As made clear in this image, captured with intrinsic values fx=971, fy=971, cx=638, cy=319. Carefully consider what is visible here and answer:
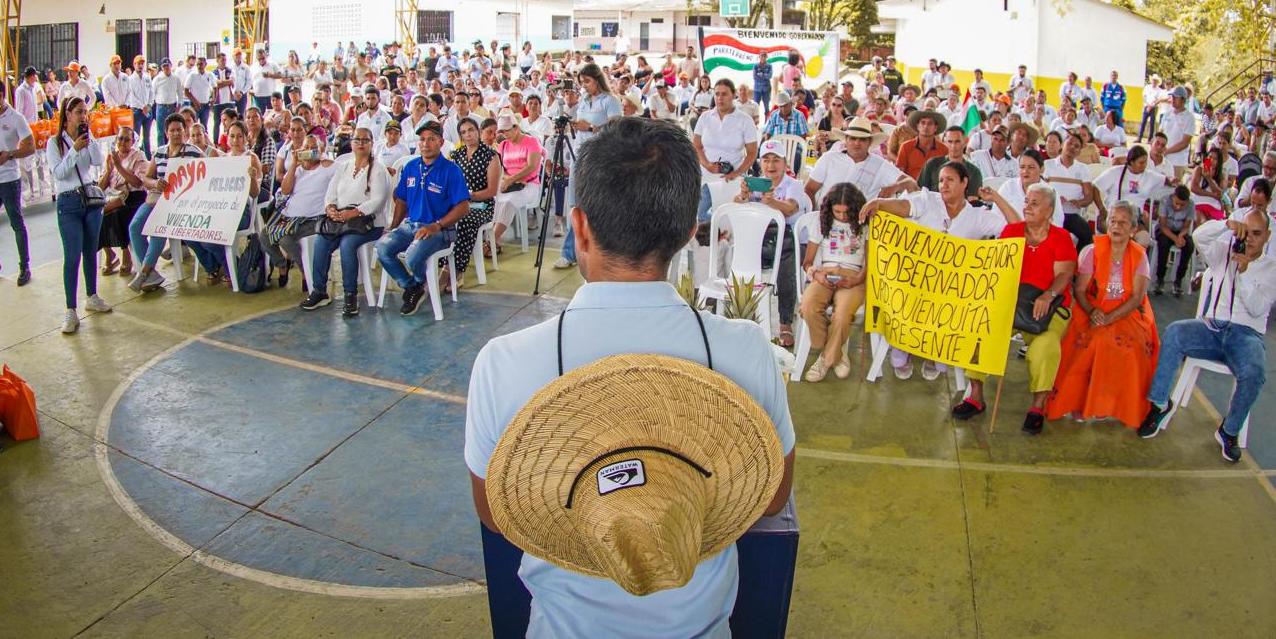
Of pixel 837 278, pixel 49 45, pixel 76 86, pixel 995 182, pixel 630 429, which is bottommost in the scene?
pixel 837 278

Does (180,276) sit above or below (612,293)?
below

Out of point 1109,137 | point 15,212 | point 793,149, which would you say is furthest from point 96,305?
point 1109,137

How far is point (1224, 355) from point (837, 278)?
85.9 inches

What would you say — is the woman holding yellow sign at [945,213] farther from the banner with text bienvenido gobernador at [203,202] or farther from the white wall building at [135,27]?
the white wall building at [135,27]

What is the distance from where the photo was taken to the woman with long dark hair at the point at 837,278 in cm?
623

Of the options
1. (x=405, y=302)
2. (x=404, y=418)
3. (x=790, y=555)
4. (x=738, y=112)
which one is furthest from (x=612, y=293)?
(x=738, y=112)

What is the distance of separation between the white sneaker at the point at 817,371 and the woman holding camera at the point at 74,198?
17.1 ft

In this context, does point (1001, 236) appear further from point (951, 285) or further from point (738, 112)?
point (738, 112)

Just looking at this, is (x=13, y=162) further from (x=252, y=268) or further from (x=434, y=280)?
(x=434, y=280)

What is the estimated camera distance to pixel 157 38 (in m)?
27.7

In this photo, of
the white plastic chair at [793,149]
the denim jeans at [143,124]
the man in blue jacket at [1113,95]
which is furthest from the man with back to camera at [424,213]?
the man in blue jacket at [1113,95]

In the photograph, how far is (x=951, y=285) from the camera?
566cm

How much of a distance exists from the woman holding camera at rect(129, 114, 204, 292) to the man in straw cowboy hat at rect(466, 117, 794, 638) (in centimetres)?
755

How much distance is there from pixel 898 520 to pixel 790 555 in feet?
8.71
